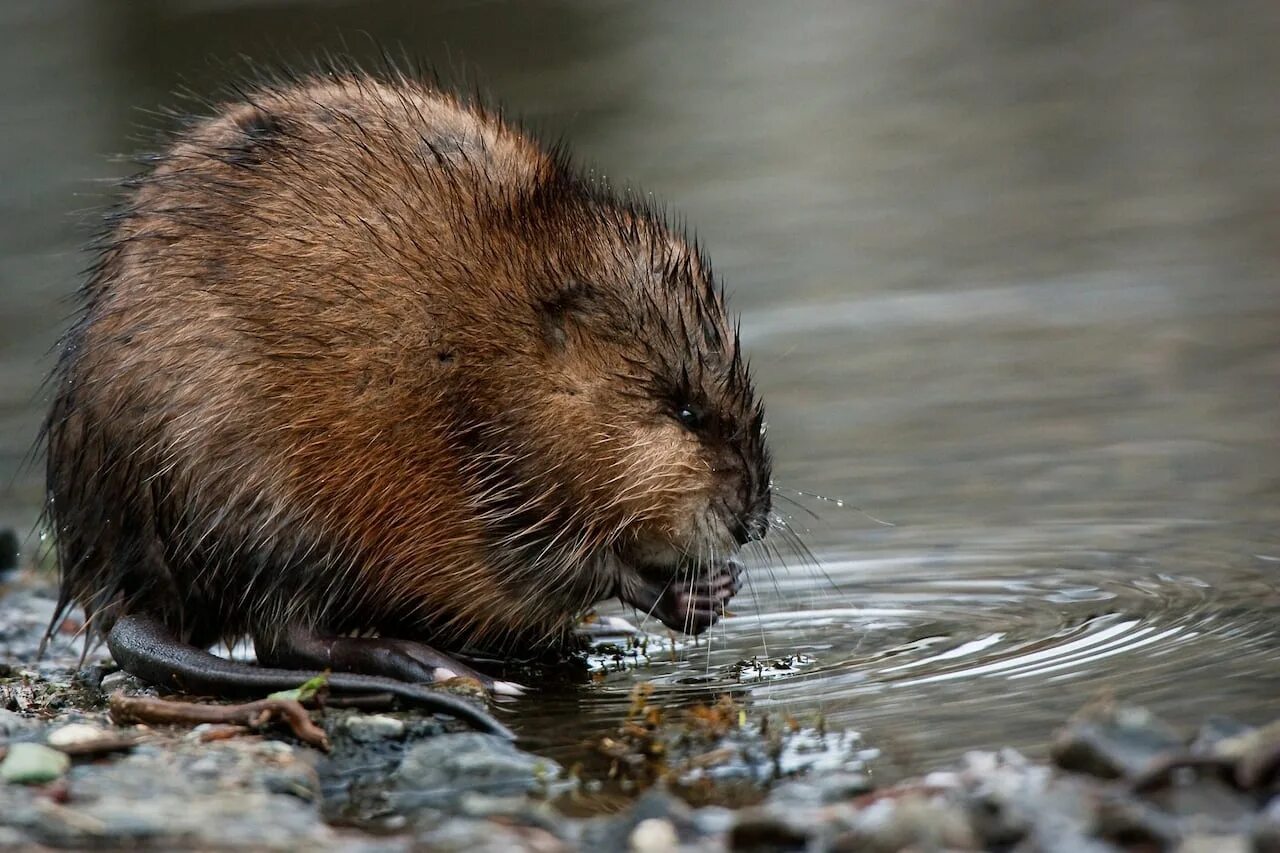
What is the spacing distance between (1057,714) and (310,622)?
7.47ft

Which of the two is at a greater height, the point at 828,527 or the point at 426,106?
the point at 426,106

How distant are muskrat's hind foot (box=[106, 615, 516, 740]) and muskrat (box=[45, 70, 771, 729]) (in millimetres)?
17

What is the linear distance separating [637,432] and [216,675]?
148 centimetres

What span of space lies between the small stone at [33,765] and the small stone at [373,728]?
72 cm

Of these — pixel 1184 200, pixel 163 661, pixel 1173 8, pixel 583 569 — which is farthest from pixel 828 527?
pixel 1173 8

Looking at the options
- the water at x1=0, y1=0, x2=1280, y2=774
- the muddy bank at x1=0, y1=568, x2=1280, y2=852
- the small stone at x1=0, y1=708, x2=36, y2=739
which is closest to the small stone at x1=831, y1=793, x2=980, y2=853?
the muddy bank at x1=0, y1=568, x2=1280, y2=852

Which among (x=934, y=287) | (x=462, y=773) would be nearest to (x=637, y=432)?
(x=462, y=773)

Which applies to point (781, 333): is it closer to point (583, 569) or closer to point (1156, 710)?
point (583, 569)

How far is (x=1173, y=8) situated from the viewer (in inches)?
658

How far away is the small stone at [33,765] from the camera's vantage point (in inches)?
182

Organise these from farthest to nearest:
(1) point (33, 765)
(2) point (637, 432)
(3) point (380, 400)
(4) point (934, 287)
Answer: (4) point (934, 287), (2) point (637, 432), (3) point (380, 400), (1) point (33, 765)

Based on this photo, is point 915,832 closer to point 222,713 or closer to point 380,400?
point 222,713

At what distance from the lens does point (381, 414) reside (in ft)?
19.1

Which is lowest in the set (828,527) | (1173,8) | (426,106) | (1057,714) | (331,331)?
(1057,714)
